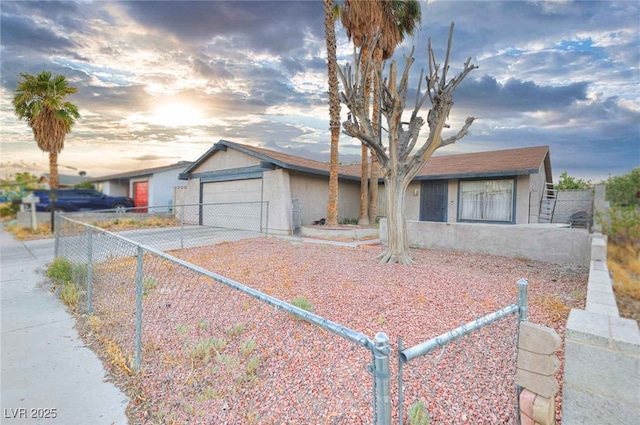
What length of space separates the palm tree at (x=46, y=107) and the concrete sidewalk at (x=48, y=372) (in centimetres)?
1313

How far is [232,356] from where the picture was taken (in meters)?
3.13

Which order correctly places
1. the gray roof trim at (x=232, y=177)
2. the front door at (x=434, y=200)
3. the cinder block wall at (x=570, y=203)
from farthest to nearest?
1. the cinder block wall at (x=570, y=203)
2. the front door at (x=434, y=200)
3. the gray roof trim at (x=232, y=177)

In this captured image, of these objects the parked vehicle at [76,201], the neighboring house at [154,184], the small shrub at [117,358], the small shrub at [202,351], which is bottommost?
the small shrub at [117,358]

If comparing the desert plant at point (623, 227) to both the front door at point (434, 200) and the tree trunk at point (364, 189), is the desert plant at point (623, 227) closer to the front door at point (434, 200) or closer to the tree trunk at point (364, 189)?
the front door at point (434, 200)

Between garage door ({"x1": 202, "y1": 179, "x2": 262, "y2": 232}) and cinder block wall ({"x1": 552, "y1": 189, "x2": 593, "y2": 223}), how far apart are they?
13.3 meters

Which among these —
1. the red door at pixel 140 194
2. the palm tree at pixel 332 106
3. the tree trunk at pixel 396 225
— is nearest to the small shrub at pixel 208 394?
the tree trunk at pixel 396 225

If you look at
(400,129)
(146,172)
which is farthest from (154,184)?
(400,129)

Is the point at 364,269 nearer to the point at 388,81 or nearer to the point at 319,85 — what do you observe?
the point at 388,81

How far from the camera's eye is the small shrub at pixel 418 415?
84.0 inches

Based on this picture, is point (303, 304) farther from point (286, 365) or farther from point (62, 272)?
point (62, 272)

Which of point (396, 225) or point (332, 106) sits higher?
point (332, 106)

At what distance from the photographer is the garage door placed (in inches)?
526

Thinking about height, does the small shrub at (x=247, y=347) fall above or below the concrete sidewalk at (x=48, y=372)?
above

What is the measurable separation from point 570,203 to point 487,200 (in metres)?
4.79
